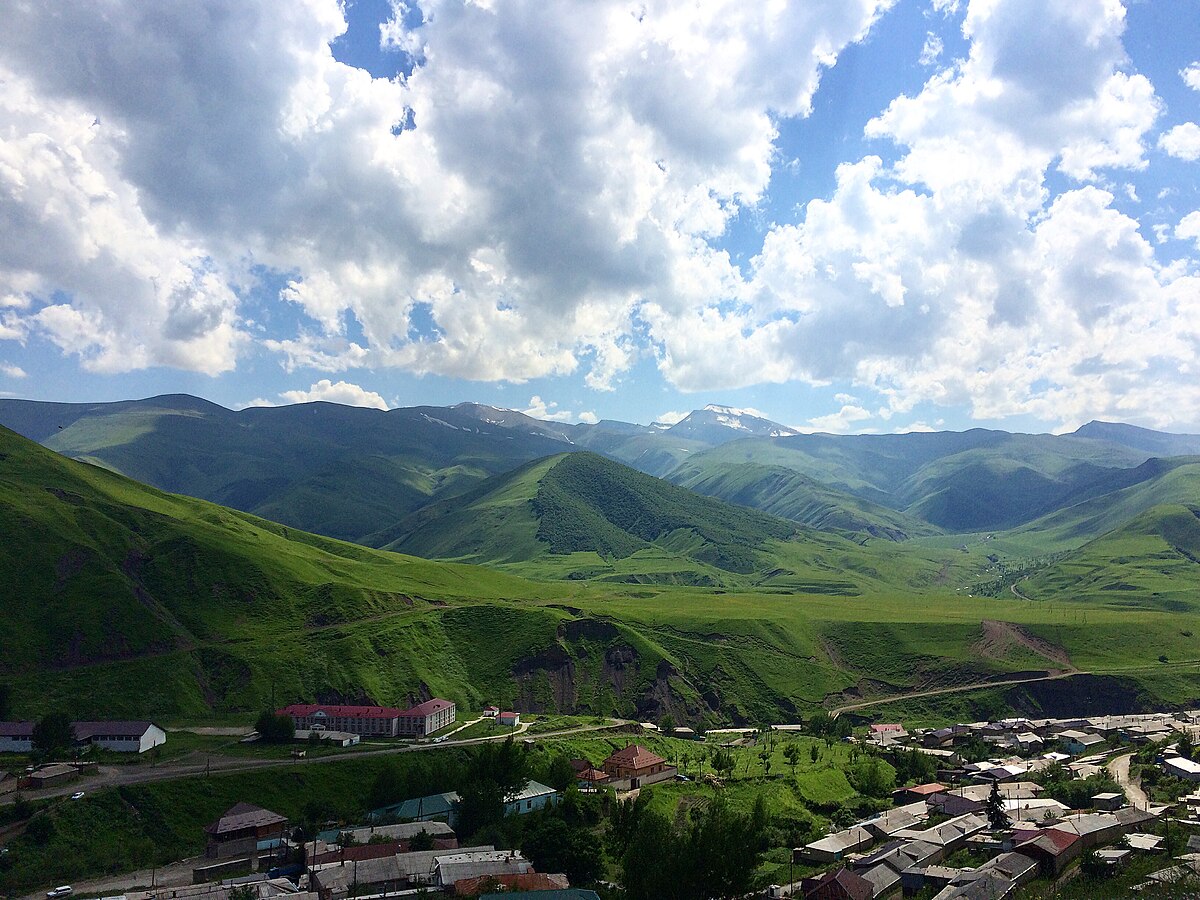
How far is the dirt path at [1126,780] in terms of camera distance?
267 ft

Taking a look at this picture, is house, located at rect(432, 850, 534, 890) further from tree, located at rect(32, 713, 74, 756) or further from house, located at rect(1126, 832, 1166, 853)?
tree, located at rect(32, 713, 74, 756)

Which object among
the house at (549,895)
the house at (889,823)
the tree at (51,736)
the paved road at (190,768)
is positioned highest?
the tree at (51,736)

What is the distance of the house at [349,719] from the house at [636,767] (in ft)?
103

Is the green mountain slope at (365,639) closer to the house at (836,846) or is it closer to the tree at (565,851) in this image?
the tree at (565,851)

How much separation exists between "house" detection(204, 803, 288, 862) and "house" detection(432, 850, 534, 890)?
747 inches

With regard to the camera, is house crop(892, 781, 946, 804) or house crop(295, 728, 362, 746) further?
house crop(295, 728, 362, 746)

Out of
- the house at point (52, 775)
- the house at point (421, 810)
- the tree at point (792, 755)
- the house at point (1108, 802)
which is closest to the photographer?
the house at point (421, 810)

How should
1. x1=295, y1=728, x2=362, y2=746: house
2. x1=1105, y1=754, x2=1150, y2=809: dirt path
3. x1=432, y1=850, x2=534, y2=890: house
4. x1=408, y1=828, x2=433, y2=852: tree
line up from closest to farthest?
x1=432, y1=850, x2=534, y2=890: house, x1=408, y1=828, x2=433, y2=852: tree, x1=1105, y1=754, x2=1150, y2=809: dirt path, x1=295, y1=728, x2=362, y2=746: house

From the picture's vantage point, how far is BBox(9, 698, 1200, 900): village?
195 ft

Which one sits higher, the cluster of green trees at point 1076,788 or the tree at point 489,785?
the tree at point 489,785

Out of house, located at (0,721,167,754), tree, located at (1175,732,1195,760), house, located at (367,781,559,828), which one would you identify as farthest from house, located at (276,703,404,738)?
tree, located at (1175,732,1195,760)

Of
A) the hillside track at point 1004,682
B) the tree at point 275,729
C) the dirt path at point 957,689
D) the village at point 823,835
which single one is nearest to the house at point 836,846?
the village at point 823,835

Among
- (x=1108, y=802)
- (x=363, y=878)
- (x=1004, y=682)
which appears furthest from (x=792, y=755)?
(x=1004, y=682)

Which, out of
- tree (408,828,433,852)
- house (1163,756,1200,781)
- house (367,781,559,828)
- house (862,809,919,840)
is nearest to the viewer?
tree (408,828,433,852)
